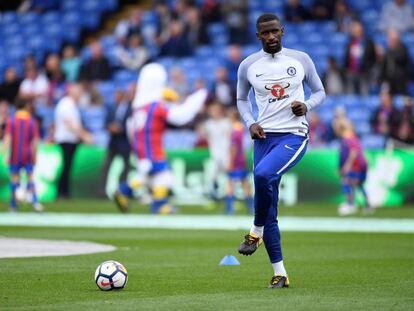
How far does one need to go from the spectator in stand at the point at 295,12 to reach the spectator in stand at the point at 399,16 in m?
2.17

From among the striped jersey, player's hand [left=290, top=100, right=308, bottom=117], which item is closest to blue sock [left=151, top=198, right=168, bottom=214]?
the striped jersey

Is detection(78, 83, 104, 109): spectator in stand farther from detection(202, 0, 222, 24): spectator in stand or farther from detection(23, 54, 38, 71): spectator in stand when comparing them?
detection(202, 0, 222, 24): spectator in stand

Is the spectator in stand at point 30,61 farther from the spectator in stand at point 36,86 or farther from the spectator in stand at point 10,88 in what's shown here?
the spectator in stand at point 10,88

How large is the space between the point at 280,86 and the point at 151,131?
38.8ft

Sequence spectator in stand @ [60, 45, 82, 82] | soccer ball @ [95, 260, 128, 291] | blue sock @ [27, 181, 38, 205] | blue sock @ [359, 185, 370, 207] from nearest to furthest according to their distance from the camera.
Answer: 1. soccer ball @ [95, 260, 128, 291]
2. blue sock @ [27, 181, 38, 205]
3. blue sock @ [359, 185, 370, 207]
4. spectator in stand @ [60, 45, 82, 82]

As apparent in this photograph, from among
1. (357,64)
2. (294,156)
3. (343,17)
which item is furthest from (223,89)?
(294,156)

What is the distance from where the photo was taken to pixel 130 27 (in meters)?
32.6

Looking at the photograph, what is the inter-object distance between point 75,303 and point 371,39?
2128 centimetres

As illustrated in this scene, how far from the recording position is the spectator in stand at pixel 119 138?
27.0 metres

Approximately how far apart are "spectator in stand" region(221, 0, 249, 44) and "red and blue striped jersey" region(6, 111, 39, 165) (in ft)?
31.1

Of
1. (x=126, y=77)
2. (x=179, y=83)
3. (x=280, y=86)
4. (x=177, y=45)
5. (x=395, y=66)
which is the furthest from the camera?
(x=126, y=77)

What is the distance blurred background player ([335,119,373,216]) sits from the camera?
24.7 meters

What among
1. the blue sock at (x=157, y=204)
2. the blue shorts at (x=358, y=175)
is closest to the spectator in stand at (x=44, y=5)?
the blue shorts at (x=358, y=175)

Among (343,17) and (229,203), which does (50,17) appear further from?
(229,203)
